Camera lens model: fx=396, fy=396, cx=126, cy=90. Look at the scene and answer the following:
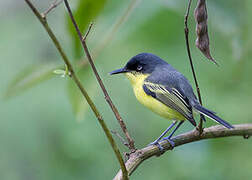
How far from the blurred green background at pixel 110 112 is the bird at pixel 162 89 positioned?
0.17 metres

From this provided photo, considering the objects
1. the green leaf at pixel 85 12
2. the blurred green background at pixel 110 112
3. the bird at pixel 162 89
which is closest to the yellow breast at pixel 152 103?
the bird at pixel 162 89

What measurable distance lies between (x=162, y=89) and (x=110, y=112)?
1.02 m

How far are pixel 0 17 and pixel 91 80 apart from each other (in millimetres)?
3833

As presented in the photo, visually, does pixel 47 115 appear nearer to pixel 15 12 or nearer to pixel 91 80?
pixel 91 80

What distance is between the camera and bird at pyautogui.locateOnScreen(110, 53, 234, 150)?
3650 mm

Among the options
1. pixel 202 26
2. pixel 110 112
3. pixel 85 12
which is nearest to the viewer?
pixel 202 26

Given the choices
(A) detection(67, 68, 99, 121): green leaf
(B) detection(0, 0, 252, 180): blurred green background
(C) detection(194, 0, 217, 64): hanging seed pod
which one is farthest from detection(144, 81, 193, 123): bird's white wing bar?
(C) detection(194, 0, 217, 64): hanging seed pod

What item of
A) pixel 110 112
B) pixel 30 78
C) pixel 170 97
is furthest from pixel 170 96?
pixel 30 78

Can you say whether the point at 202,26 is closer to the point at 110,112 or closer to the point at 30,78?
the point at 30,78

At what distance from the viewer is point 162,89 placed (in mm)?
3959

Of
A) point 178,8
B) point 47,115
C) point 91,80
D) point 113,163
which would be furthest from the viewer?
point 113,163

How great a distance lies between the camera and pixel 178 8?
279 cm

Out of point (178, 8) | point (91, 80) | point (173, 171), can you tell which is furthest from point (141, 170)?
point (178, 8)

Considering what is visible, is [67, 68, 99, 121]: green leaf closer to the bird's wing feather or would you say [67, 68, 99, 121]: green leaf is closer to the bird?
the bird
